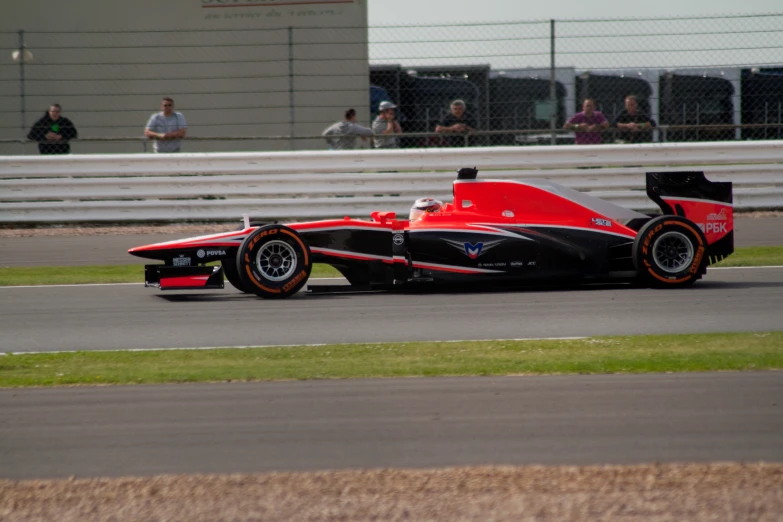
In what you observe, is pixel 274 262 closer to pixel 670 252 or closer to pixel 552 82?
pixel 670 252

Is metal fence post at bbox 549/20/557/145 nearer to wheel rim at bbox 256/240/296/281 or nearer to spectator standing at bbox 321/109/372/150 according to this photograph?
spectator standing at bbox 321/109/372/150

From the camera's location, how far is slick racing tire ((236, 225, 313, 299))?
934 centimetres

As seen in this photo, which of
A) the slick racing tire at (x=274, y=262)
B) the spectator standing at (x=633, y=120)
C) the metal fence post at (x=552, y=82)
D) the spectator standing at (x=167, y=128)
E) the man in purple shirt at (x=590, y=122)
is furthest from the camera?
the spectator standing at (x=167, y=128)

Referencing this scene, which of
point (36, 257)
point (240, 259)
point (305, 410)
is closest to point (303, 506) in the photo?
point (305, 410)

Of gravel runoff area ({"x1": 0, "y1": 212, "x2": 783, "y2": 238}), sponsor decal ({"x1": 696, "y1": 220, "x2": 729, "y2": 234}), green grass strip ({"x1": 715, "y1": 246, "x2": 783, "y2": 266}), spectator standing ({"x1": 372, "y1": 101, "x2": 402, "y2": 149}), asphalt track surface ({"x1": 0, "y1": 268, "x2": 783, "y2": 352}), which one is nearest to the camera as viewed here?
asphalt track surface ({"x1": 0, "y1": 268, "x2": 783, "y2": 352})

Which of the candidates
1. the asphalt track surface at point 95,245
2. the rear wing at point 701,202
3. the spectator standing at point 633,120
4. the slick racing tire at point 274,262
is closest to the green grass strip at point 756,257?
the asphalt track surface at point 95,245

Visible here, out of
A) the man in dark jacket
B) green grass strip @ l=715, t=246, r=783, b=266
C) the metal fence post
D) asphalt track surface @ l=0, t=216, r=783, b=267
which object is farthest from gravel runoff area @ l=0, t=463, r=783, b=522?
the man in dark jacket

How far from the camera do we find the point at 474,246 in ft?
31.0

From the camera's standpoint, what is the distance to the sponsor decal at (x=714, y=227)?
984 centimetres

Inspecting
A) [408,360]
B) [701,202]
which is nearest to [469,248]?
[701,202]

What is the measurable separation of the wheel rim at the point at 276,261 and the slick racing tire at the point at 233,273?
24cm

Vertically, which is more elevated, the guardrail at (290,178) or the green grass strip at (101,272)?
the guardrail at (290,178)

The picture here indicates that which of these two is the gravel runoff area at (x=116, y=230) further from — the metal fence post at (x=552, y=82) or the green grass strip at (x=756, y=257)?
the green grass strip at (x=756, y=257)

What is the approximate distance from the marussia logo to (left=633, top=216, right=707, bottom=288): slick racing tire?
1.26 meters
